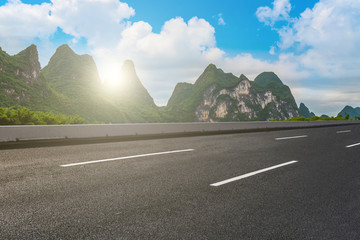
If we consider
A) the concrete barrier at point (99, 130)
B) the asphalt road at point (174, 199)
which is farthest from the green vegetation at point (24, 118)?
the asphalt road at point (174, 199)

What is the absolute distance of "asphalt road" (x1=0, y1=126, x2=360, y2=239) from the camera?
2592 mm

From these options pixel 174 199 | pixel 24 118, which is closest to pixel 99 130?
pixel 174 199

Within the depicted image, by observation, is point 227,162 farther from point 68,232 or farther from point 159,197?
point 68,232

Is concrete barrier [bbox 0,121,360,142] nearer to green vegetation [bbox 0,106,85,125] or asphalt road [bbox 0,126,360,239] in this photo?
asphalt road [bbox 0,126,360,239]

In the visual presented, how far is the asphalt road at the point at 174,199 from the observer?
2592 mm

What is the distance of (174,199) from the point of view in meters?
3.52

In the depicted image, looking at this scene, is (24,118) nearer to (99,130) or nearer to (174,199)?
(99,130)

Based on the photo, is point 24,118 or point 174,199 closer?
point 174,199

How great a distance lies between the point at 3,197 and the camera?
3346 millimetres

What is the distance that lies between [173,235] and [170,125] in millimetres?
13276

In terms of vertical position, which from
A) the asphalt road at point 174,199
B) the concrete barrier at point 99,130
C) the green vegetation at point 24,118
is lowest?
the asphalt road at point 174,199

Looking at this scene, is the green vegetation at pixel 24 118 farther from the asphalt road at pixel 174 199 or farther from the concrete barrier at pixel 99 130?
the asphalt road at pixel 174 199

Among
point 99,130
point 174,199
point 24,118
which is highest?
point 24,118

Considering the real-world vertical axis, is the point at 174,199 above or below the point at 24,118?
below
